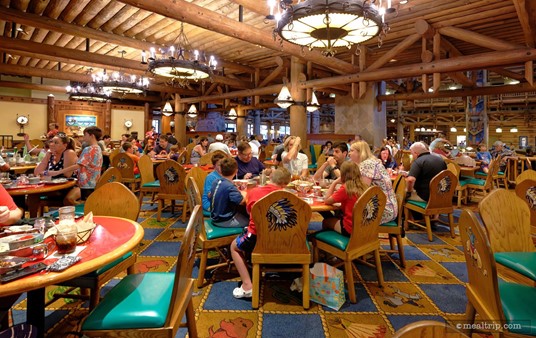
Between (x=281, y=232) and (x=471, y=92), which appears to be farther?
(x=471, y=92)

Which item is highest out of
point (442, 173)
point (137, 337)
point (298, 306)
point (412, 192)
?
point (442, 173)

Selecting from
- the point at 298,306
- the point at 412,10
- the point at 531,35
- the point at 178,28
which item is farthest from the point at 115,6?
the point at 531,35

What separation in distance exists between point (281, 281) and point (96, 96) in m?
10.3

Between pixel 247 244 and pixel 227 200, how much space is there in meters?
0.56

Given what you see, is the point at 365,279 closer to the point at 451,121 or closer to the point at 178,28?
the point at 178,28

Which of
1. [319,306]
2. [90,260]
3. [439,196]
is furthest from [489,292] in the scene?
[439,196]

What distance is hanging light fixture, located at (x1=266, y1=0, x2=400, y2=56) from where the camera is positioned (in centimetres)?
287

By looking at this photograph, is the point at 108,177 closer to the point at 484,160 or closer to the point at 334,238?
the point at 334,238

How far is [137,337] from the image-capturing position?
4.81 feet

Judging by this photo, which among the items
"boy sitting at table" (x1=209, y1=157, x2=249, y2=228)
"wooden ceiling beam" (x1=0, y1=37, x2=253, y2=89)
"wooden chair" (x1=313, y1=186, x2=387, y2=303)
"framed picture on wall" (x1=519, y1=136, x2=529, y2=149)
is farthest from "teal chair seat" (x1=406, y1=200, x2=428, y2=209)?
"framed picture on wall" (x1=519, y1=136, x2=529, y2=149)

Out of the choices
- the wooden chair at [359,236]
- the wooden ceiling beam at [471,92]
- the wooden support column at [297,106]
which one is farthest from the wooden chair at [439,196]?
the wooden ceiling beam at [471,92]

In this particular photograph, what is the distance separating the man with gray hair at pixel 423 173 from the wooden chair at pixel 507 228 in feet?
7.19

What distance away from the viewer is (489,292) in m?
1.52

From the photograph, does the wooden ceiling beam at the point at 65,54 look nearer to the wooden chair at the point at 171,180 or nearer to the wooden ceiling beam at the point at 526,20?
the wooden chair at the point at 171,180
